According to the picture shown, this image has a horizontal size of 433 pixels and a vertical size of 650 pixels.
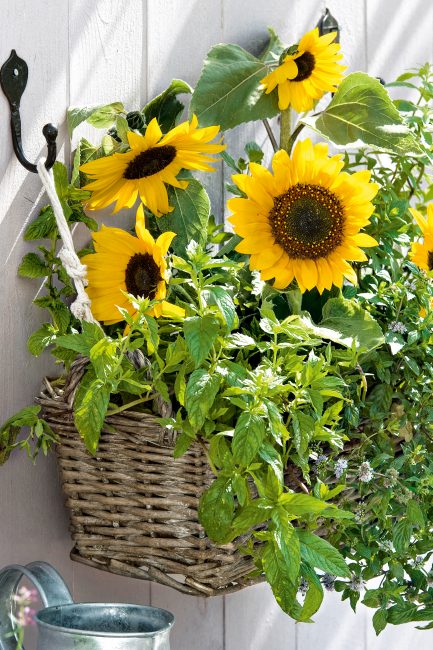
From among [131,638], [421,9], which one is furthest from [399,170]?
[131,638]

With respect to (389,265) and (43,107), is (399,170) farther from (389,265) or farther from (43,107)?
(43,107)

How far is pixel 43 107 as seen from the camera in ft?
3.15

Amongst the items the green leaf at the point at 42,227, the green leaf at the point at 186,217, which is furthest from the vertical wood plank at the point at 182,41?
the green leaf at the point at 42,227

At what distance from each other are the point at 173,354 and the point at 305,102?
1.03ft

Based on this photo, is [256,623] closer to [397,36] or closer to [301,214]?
[301,214]

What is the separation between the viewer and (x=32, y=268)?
0.92 meters

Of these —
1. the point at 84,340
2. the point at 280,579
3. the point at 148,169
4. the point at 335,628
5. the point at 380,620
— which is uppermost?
the point at 148,169

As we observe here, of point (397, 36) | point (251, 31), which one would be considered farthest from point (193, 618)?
point (397, 36)

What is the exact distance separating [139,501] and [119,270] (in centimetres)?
21

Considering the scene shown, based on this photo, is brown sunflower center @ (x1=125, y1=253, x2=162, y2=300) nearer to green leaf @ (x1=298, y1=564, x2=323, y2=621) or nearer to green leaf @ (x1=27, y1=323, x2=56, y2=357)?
green leaf @ (x1=27, y1=323, x2=56, y2=357)

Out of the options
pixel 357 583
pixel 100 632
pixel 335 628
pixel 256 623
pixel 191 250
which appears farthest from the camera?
pixel 335 628

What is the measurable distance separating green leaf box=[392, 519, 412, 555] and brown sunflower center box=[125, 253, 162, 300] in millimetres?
314

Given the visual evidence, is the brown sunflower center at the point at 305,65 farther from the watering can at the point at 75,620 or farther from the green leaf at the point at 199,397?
the watering can at the point at 75,620

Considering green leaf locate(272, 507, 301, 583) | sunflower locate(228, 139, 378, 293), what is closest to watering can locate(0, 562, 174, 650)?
green leaf locate(272, 507, 301, 583)
